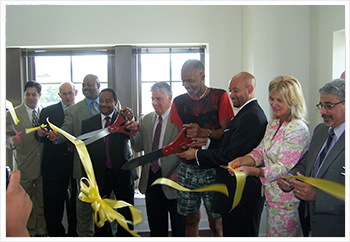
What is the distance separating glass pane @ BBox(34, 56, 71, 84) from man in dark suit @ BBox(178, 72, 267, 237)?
2.22 metres

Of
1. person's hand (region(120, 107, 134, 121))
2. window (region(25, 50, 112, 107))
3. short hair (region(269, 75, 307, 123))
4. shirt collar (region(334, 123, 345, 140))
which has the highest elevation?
window (region(25, 50, 112, 107))

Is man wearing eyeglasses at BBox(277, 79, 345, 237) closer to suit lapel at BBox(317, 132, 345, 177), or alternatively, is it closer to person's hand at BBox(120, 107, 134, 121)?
suit lapel at BBox(317, 132, 345, 177)

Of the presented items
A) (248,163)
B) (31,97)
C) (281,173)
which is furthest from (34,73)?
(281,173)

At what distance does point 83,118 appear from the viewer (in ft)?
8.09

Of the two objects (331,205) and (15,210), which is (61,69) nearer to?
(15,210)

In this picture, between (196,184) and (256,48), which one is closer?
(196,184)

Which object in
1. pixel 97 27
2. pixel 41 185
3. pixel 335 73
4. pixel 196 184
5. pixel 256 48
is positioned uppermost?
pixel 97 27

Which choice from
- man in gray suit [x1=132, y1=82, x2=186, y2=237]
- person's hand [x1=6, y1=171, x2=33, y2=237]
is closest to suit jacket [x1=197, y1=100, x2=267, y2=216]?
man in gray suit [x1=132, y1=82, x2=186, y2=237]

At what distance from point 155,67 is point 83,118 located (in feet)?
4.04

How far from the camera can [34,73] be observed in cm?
339

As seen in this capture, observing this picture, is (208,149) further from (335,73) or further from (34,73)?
(34,73)

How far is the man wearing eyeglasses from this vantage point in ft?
4.28

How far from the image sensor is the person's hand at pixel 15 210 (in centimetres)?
91

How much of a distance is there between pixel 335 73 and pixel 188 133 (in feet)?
5.00
